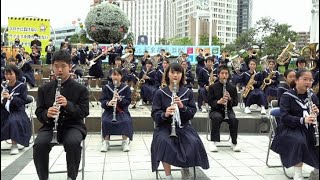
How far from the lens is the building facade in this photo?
63156 millimetres

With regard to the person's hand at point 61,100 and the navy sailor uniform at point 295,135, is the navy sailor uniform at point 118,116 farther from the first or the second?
the navy sailor uniform at point 295,135

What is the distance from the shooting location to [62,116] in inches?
180

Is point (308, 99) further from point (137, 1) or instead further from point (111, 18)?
point (137, 1)

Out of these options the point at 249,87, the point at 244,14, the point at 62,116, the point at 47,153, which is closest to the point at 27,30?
the point at 249,87

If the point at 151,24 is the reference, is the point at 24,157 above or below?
below

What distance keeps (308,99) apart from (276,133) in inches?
30.9

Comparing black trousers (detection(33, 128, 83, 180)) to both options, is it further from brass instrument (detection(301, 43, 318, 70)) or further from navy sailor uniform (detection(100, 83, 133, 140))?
brass instrument (detection(301, 43, 318, 70))

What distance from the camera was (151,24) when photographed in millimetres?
91812

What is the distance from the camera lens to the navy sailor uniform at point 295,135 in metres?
4.86

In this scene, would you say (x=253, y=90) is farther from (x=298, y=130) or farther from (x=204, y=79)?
(x=298, y=130)

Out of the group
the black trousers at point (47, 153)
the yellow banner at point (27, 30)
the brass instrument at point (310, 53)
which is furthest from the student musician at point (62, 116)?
the yellow banner at point (27, 30)

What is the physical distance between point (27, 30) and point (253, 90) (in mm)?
14806

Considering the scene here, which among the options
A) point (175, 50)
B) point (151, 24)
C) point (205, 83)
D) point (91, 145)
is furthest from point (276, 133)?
point (151, 24)

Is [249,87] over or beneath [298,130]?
over
